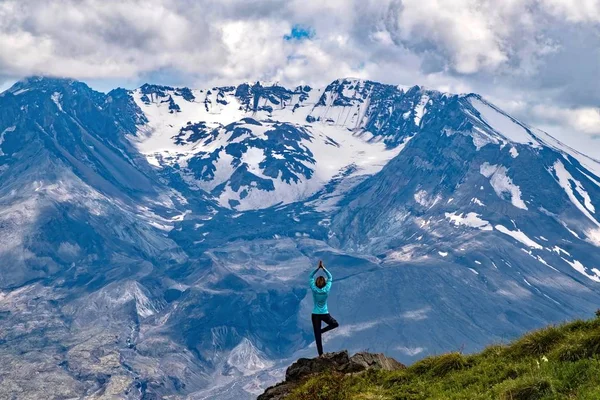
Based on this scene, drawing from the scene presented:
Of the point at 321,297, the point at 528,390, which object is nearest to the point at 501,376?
the point at 528,390

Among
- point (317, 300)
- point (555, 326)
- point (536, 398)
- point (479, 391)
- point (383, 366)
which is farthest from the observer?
point (317, 300)

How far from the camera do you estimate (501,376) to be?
26.5 m

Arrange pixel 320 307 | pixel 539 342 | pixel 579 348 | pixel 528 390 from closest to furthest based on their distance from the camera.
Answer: pixel 528 390 < pixel 579 348 < pixel 539 342 < pixel 320 307

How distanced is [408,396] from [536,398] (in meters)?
5.19

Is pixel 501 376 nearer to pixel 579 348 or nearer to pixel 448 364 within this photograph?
pixel 579 348

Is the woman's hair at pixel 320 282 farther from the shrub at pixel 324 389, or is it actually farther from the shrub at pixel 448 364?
the shrub at pixel 448 364

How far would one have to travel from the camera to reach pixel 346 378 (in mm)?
31016

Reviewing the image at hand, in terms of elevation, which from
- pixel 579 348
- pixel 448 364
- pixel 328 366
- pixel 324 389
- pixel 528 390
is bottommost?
pixel 328 366

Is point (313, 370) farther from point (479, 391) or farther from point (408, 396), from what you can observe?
point (479, 391)

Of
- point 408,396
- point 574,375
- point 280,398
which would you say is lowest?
point 280,398

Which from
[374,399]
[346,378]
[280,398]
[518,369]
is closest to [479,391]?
[518,369]

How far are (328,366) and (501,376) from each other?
9.77m

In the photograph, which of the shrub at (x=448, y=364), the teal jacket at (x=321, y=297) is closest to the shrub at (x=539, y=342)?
the shrub at (x=448, y=364)

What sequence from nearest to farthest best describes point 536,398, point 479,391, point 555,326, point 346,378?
point 536,398 < point 479,391 < point 555,326 < point 346,378
